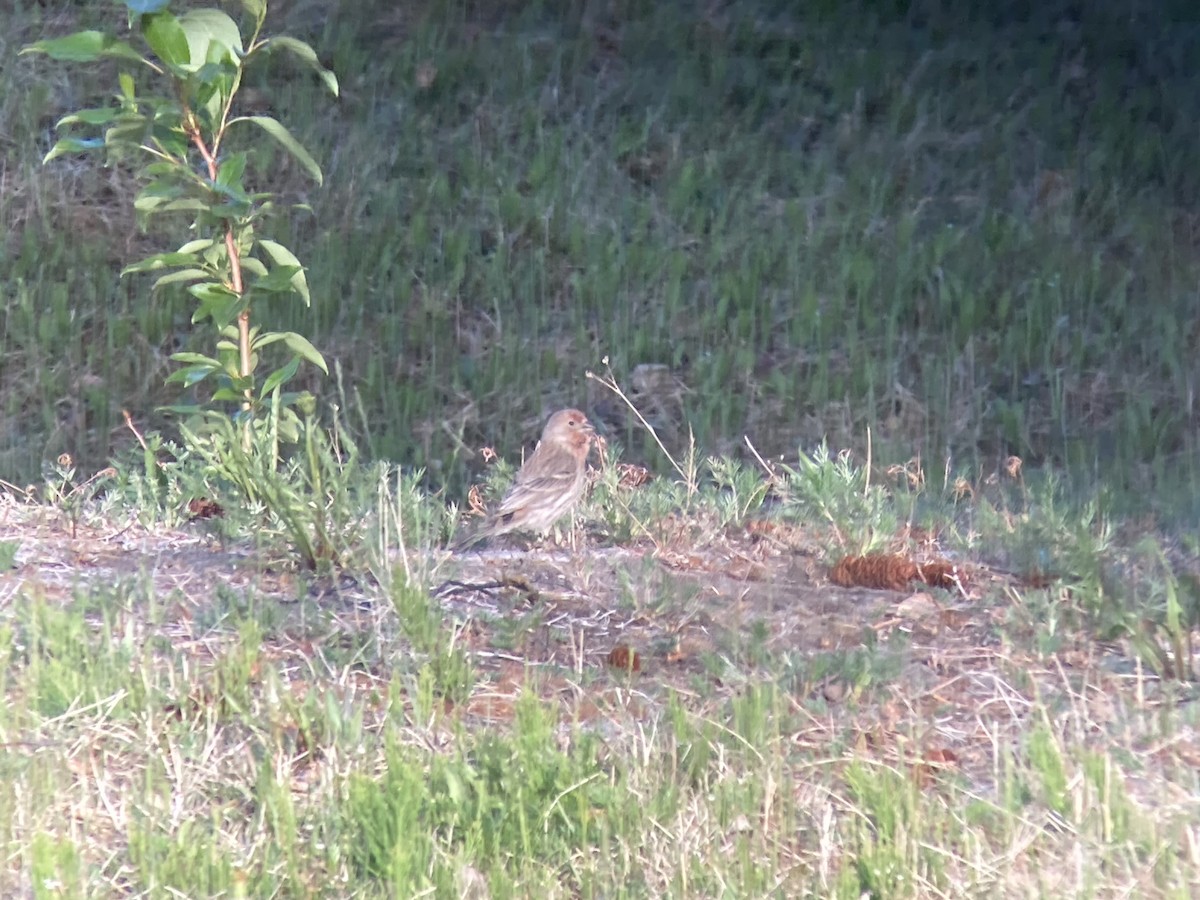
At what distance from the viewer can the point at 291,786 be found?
3857 millimetres

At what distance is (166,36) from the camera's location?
537 cm

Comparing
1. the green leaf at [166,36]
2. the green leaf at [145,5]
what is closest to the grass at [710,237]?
the green leaf at [166,36]

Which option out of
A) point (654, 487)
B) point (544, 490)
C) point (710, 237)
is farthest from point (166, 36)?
point (710, 237)

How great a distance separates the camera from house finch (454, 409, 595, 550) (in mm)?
6094

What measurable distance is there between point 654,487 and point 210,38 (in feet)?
7.77

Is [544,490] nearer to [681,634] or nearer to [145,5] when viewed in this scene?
[681,634]

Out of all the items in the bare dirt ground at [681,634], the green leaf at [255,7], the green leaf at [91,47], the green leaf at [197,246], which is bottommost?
the bare dirt ground at [681,634]

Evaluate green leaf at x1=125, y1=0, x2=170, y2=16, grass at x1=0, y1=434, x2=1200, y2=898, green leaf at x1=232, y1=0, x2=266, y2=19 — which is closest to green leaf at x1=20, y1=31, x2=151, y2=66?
green leaf at x1=125, y1=0, x2=170, y2=16

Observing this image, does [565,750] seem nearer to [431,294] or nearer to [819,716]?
[819,716]

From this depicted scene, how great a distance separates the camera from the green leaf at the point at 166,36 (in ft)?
17.6

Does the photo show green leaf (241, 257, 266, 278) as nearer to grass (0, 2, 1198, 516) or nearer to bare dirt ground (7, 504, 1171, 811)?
bare dirt ground (7, 504, 1171, 811)

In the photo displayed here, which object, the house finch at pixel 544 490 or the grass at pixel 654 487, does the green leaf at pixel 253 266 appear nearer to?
the grass at pixel 654 487

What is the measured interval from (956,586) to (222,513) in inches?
100

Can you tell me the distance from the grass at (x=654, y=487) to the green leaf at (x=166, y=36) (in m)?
1.36
